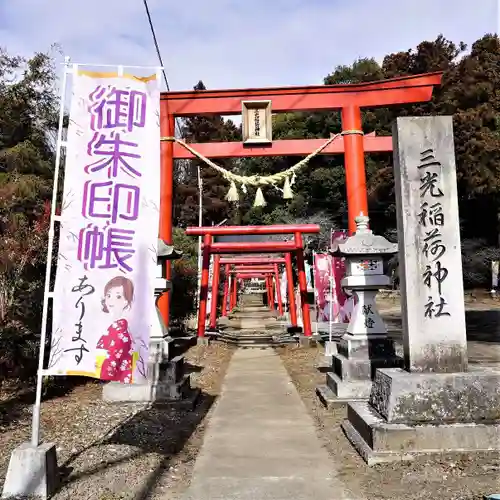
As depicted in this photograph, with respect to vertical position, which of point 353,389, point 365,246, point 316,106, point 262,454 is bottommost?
point 262,454

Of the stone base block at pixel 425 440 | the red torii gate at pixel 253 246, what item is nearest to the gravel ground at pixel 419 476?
the stone base block at pixel 425 440

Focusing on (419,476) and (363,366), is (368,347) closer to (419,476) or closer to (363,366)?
(363,366)

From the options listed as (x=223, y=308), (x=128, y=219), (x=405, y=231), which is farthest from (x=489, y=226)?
(x=128, y=219)

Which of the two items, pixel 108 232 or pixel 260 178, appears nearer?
pixel 108 232

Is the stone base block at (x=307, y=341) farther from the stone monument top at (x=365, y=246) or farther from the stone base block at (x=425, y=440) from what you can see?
the stone base block at (x=425, y=440)

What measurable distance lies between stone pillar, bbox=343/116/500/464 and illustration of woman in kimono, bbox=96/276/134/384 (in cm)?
206

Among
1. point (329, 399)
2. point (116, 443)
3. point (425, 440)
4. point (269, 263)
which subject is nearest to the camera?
point (425, 440)

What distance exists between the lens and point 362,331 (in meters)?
6.59

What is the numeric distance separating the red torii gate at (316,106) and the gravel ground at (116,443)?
11.2 feet

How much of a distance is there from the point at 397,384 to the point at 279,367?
5.83 m

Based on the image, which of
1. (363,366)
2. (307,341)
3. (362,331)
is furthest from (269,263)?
(363,366)

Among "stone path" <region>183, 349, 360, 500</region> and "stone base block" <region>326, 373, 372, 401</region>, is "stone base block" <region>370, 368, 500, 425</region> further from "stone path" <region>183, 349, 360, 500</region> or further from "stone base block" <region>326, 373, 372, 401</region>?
"stone base block" <region>326, 373, 372, 401</region>

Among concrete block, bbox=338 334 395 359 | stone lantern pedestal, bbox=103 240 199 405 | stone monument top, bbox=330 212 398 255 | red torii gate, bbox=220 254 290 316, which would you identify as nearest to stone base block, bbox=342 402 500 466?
concrete block, bbox=338 334 395 359

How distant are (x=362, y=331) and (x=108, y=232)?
4148mm
